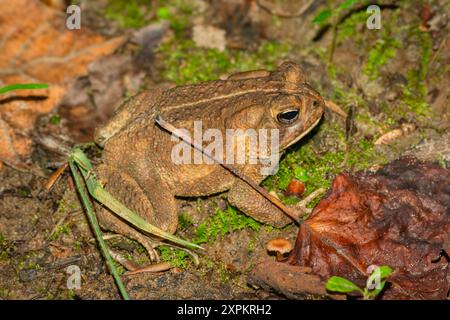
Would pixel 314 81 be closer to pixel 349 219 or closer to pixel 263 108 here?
pixel 263 108

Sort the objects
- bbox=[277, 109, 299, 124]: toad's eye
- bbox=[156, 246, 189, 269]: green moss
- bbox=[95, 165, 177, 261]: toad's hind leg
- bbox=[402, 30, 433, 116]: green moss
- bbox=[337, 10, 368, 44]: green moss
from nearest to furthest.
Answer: bbox=[277, 109, 299, 124]: toad's eye
bbox=[95, 165, 177, 261]: toad's hind leg
bbox=[156, 246, 189, 269]: green moss
bbox=[402, 30, 433, 116]: green moss
bbox=[337, 10, 368, 44]: green moss

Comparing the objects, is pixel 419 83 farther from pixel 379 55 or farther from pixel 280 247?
pixel 280 247

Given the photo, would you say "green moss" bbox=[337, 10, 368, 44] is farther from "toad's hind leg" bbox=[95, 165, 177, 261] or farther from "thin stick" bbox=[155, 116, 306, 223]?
"toad's hind leg" bbox=[95, 165, 177, 261]

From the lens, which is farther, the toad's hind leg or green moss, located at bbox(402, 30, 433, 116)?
green moss, located at bbox(402, 30, 433, 116)

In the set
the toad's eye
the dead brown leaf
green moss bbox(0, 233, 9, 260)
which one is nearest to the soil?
green moss bbox(0, 233, 9, 260)

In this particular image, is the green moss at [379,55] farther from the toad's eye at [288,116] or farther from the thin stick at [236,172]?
the thin stick at [236,172]

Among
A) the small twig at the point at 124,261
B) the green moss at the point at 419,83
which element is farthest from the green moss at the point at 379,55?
the small twig at the point at 124,261
